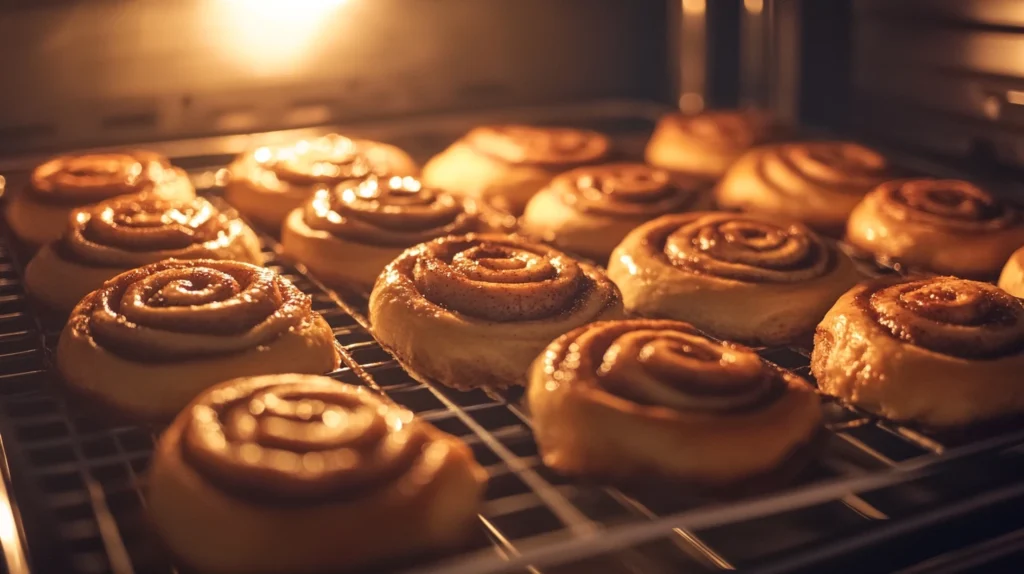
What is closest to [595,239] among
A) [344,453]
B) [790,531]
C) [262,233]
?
[262,233]

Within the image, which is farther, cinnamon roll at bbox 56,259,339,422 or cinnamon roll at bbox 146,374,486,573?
cinnamon roll at bbox 56,259,339,422

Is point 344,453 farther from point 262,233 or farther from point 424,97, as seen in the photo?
point 424,97

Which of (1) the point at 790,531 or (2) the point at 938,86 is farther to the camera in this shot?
(2) the point at 938,86

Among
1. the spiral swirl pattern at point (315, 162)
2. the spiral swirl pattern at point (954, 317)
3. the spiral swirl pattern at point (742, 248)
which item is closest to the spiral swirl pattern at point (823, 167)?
the spiral swirl pattern at point (742, 248)

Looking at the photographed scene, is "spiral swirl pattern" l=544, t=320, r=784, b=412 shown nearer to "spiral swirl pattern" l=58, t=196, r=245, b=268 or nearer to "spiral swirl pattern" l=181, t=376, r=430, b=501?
"spiral swirl pattern" l=181, t=376, r=430, b=501

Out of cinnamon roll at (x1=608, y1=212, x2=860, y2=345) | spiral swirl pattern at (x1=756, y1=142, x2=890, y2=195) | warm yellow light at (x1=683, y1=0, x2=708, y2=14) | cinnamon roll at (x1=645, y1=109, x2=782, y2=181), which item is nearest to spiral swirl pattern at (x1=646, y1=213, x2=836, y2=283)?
cinnamon roll at (x1=608, y1=212, x2=860, y2=345)

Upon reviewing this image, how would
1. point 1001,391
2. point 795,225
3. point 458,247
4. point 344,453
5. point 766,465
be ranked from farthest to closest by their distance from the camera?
point 795,225 → point 458,247 → point 1001,391 → point 766,465 → point 344,453
